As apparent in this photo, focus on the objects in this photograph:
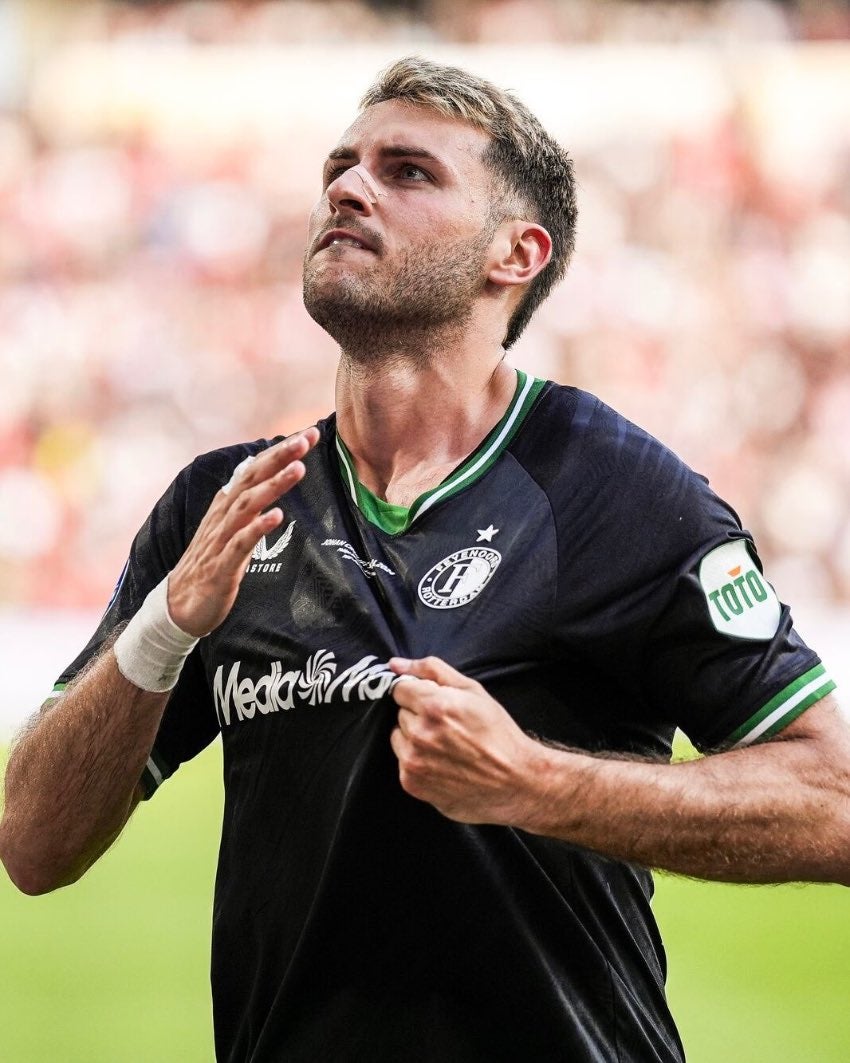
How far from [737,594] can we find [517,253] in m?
0.95

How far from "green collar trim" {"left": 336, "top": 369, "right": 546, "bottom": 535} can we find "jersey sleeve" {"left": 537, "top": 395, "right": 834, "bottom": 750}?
16 centimetres

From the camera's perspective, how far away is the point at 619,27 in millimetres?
12797

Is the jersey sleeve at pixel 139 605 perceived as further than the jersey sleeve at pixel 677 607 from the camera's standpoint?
Yes

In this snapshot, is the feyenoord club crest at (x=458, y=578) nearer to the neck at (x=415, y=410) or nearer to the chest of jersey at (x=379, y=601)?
the chest of jersey at (x=379, y=601)

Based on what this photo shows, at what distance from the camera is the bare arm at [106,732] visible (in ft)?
6.95

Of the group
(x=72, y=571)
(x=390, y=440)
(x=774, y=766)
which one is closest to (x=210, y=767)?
(x=72, y=571)

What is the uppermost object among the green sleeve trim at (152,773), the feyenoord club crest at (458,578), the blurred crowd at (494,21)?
the blurred crowd at (494,21)

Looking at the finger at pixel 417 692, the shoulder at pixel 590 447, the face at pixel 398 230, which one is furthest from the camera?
the face at pixel 398 230

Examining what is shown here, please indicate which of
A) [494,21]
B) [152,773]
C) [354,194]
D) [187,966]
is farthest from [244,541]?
[494,21]

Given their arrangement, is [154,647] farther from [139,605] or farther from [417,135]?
[417,135]

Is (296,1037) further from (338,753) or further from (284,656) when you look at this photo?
(284,656)

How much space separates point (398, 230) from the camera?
262cm

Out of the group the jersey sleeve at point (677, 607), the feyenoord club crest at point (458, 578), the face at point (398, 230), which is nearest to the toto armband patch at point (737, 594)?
the jersey sleeve at point (677, 607)

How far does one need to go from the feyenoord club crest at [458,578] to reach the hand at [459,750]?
0.33 metres
